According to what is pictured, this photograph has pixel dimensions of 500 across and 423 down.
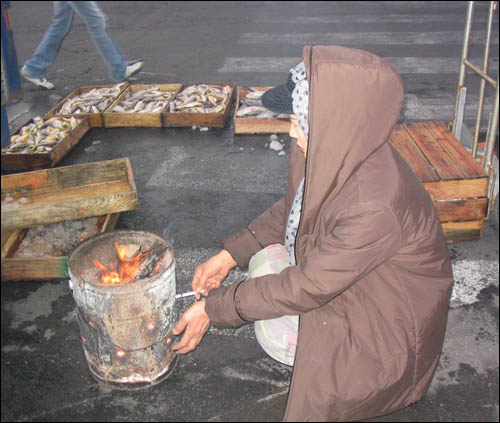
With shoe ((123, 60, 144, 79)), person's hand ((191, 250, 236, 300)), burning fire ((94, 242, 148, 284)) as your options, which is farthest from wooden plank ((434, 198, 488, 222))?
shoe ((123, 60, 144, 79))

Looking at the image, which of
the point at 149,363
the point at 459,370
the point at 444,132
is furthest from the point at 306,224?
the point at 444,132

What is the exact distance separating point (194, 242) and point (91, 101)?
291 cm

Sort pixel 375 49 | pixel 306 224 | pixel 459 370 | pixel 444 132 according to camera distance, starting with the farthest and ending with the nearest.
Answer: pixel 375 49 < pixel 444 132 < pixel 459 370 < pixel 306 224

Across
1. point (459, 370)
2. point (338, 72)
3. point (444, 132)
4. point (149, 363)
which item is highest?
point (338, 72)

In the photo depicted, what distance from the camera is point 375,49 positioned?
9641mm

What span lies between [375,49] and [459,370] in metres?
7.76

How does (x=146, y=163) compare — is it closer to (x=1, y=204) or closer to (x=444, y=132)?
(x=444, y=132)

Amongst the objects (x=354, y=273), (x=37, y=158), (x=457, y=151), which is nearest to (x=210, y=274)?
(x=354, y=273)

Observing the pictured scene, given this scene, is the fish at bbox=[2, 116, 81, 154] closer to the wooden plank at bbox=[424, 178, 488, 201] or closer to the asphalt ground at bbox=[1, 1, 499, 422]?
the asphalt ground at bbox=[1, 1, 499, 422]

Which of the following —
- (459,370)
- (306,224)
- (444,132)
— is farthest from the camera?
(444,132)

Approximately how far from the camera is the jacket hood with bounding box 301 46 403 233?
6.36 feet

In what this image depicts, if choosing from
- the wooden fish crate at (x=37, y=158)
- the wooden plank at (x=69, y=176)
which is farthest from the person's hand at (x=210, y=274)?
the wooden fish crate at (x=37, y=158)

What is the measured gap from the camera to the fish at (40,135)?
17.5 ft

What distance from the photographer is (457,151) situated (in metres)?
4.26
